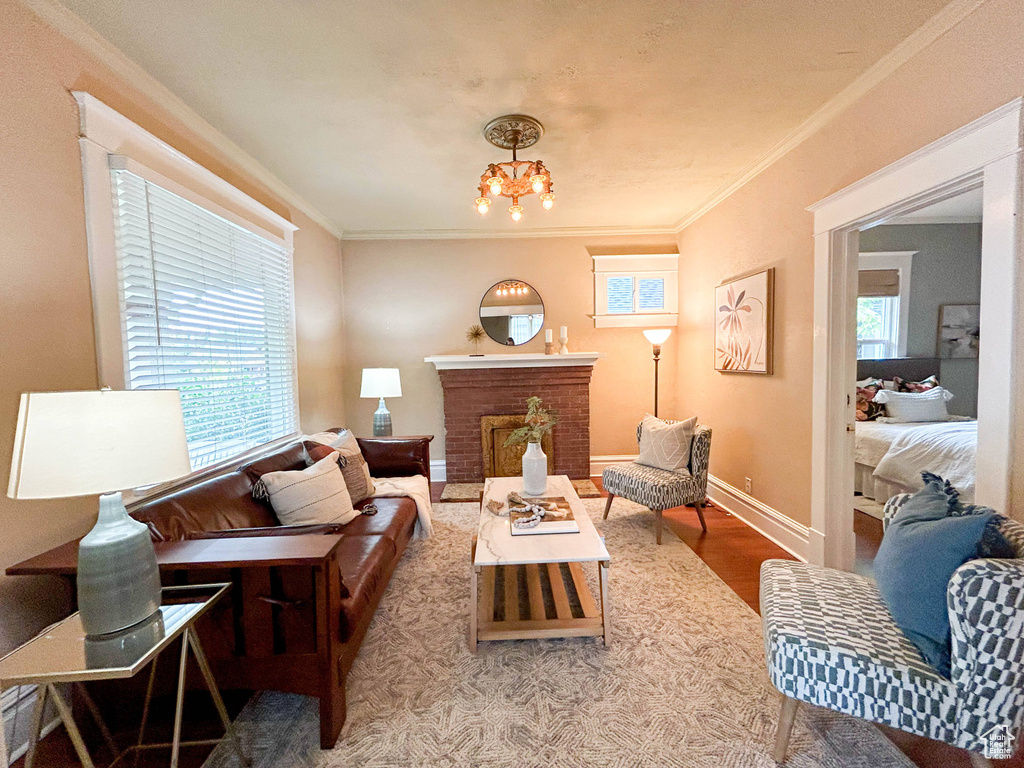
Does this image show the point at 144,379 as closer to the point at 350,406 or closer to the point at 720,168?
the point at 350,406

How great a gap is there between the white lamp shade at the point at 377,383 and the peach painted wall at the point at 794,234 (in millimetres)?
2943

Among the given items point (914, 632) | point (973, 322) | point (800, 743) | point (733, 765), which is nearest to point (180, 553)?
point (733, 765)

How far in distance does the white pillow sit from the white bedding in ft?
0.72

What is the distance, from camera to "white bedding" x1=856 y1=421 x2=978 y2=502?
3.05 meters

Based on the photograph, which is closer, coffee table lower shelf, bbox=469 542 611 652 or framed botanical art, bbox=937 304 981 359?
coffee table lower shelf, bbox=469 542 611 652

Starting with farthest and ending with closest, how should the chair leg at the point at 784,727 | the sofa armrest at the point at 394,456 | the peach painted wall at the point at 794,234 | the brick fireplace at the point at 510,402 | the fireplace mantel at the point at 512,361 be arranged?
the brick fireplace at the point at 510,402 → the fireplace mantel at the point at 512,361 → the sofa armrest at the point at 394,456 → the peach painted wall at the point at 794,234 → the chair leg at the point at 784,727

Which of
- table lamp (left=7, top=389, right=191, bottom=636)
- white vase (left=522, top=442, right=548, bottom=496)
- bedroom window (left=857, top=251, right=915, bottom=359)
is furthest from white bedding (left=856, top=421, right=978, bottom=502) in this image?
table lamp (left=7, top=389, right=191, bottom=636)

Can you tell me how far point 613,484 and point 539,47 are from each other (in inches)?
109

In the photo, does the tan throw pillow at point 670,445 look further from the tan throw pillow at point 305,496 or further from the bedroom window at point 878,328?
→ the bedroom window at point 878,328

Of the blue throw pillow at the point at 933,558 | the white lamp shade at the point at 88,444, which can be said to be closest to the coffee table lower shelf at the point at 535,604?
the blue throw pillow at the point at 933,558

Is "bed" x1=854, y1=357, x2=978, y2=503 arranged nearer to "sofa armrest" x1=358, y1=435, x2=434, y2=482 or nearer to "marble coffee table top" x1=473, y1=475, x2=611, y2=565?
"marble coffee table top" x1=473, y1=475, x2=611, y2=565

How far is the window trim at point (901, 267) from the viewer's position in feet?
15.3

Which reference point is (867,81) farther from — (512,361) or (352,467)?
(352,467)

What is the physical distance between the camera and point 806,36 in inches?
73.5
